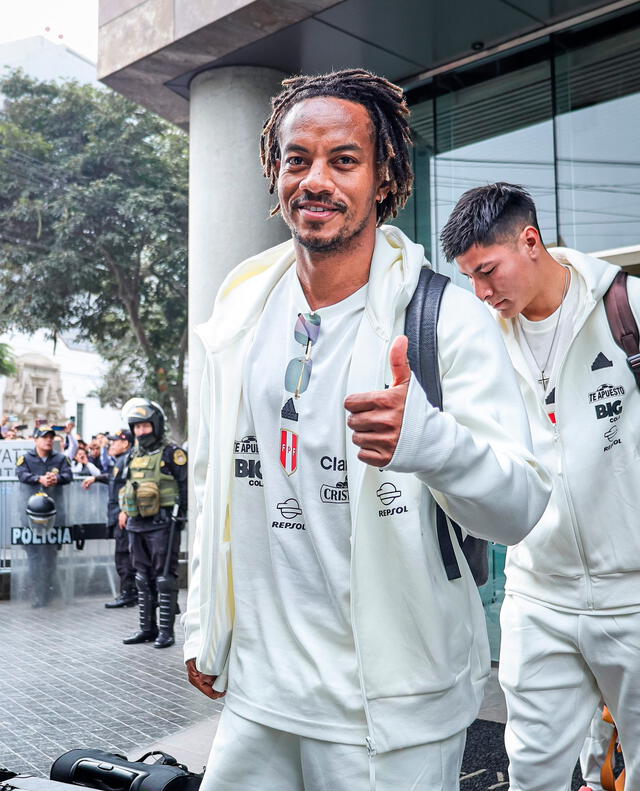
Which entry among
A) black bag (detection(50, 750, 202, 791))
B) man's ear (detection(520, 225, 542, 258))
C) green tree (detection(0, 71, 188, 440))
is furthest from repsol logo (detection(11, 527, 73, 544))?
green tree (detection(0, 71, 188, 440))

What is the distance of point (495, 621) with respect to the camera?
709cm

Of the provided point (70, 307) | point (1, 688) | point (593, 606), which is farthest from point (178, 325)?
point (593, 606)

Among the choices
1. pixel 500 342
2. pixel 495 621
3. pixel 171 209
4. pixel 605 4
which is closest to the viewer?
pixel 500 342

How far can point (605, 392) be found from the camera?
114 inches

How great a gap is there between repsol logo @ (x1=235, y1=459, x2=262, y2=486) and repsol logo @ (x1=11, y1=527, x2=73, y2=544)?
9.97 m

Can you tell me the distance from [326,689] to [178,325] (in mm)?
20879

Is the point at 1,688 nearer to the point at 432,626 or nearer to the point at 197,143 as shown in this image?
the point at 197,143

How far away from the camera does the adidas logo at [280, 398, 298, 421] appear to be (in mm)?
1961

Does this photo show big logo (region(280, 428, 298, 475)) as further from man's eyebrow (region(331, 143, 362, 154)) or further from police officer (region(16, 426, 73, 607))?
police officer (region(16, 426, 73, 607))

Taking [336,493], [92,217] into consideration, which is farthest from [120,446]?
[92,217]

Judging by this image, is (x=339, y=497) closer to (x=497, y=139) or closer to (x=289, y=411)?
(x=289, y=411)

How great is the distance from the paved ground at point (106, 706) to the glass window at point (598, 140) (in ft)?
11.6

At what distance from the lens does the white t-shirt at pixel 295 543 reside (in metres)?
1.84

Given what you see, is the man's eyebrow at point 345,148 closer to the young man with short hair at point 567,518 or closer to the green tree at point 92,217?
the young man with short hair at point 567,518
